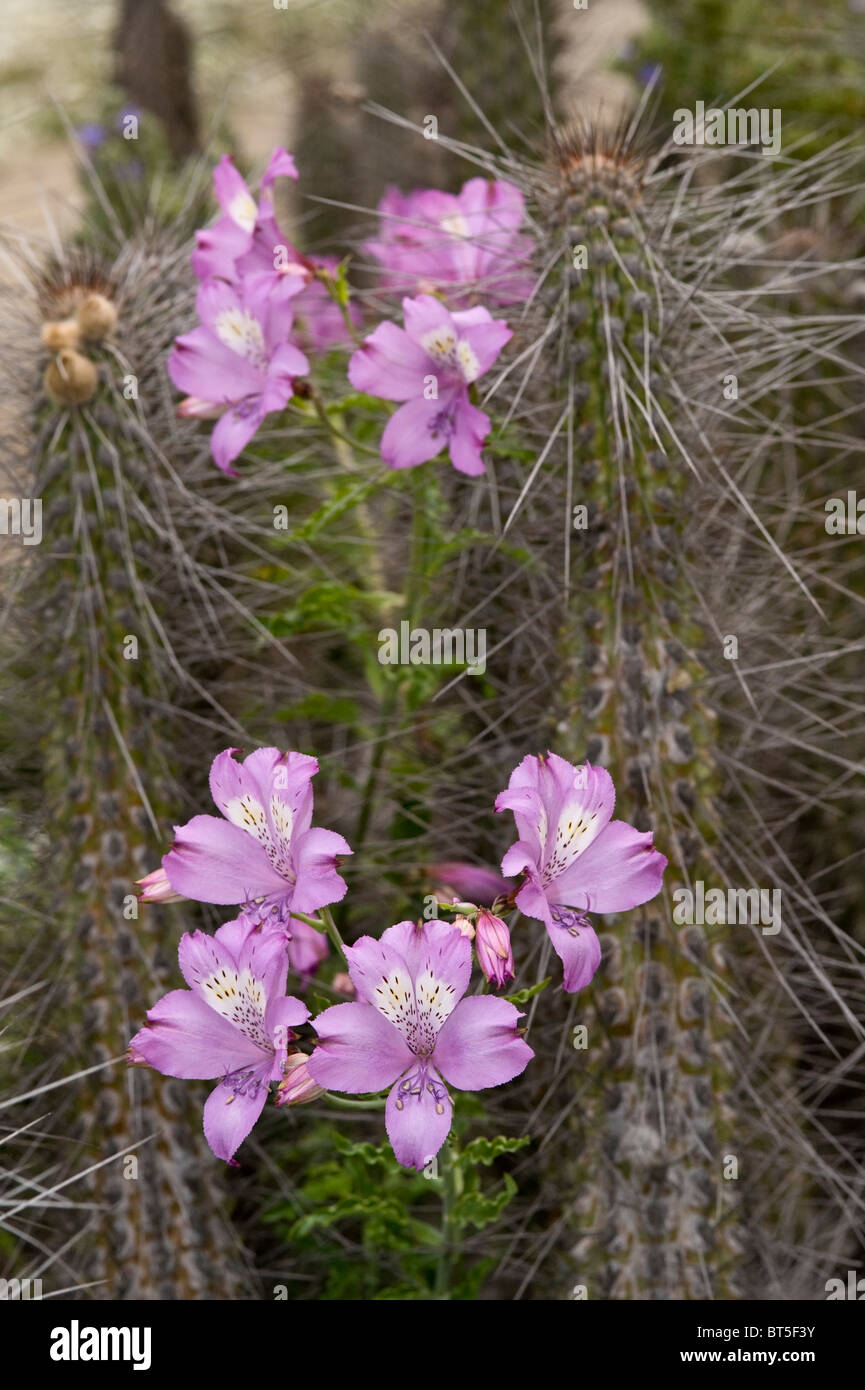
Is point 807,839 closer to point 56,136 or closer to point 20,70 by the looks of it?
point 56,136

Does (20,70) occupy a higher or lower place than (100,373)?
higher

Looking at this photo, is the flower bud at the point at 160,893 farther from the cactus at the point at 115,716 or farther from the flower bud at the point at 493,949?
the cactus at the point at 115,716

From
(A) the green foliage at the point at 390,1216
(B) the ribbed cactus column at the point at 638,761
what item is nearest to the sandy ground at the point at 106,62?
(B) the ribbed cactus column at the point at 638,761
